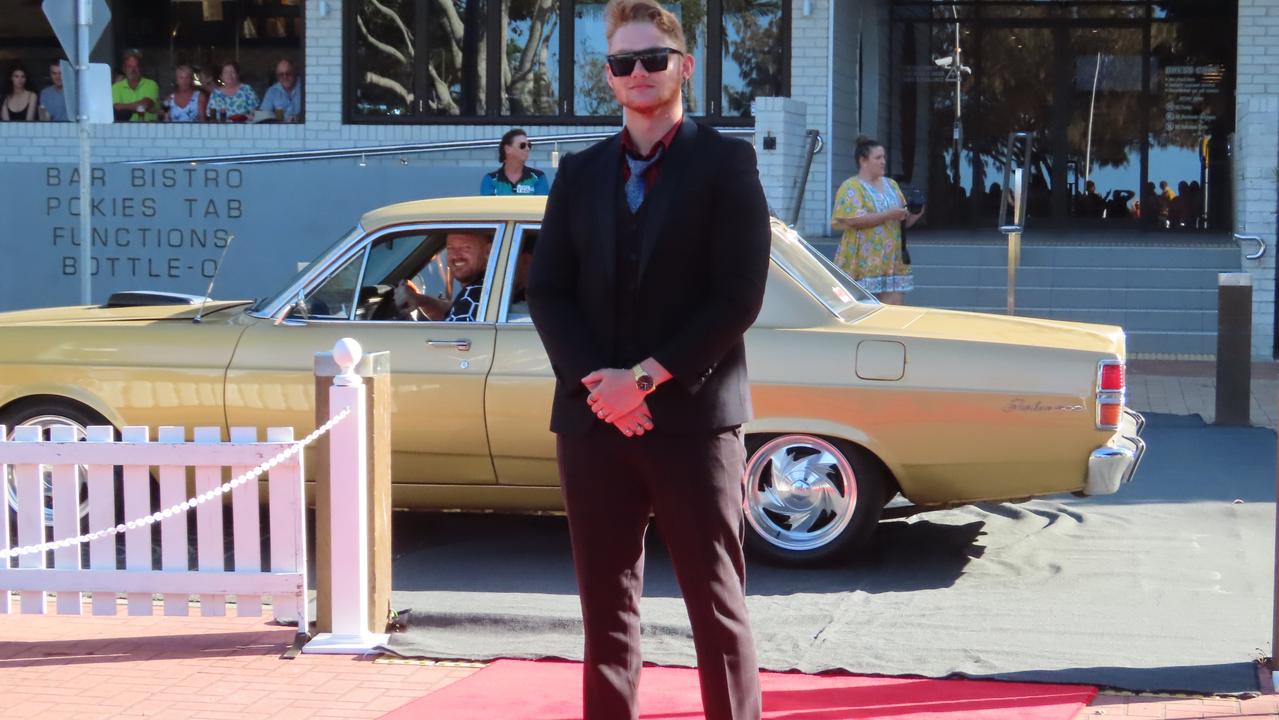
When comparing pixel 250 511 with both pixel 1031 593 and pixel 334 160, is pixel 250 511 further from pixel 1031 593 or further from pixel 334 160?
pixel 334 160

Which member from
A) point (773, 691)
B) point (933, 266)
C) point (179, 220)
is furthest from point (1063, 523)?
point (179, 220)

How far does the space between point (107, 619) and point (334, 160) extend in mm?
11557

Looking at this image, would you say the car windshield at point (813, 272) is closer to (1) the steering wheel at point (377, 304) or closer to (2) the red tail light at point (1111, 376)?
(2) the red tail light at point (1111, 376)

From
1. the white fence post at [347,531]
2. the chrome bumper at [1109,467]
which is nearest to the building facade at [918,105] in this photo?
the chrome bumper at [1109,467]

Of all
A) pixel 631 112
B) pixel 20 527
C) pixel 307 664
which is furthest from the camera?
pixel 20 527

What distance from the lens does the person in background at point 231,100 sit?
17875 millimetres

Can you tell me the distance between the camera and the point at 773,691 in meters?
5.25

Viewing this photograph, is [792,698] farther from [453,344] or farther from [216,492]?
[453,344]

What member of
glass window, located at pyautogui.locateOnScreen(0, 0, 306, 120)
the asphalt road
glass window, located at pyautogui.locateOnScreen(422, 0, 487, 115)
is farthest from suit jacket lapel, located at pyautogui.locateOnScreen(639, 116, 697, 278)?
glass window, located at pyautogui.locateOnScreen(0, 0, 306, 120)

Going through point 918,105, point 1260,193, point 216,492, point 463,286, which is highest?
point 918,105

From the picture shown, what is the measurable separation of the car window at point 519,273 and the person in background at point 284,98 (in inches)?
447

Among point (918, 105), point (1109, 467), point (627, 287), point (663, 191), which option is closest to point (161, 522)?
point (627, 287)

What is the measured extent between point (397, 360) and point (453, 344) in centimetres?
25

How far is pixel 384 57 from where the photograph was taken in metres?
17.8
